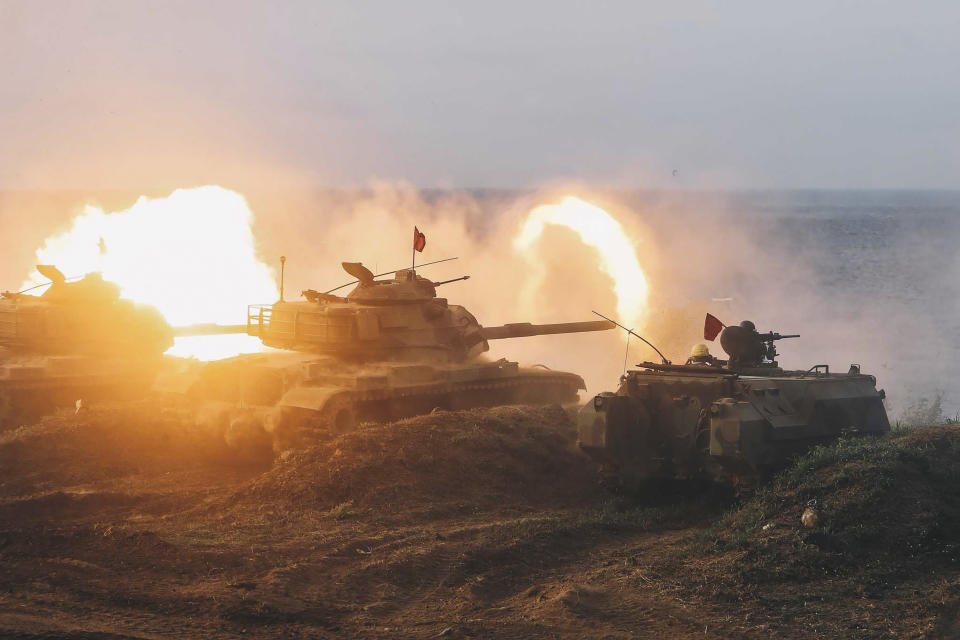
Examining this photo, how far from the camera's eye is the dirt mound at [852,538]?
10.2 meters

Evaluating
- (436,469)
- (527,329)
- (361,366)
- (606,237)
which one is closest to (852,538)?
(436,469)

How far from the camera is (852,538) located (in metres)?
11.3

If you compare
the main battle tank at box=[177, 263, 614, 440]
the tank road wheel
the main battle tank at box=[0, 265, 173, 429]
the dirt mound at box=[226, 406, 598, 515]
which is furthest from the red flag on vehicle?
the main battle tank at box=[0, 265, 173, 429]

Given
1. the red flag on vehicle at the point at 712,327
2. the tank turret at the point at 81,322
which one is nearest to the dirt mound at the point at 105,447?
the tank turret at the point at 81,322

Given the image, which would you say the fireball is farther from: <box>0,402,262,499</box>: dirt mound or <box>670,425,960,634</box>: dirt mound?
<box>670,425,960,634</box>: dirt mound

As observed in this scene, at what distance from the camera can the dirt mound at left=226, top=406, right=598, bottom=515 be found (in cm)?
1418

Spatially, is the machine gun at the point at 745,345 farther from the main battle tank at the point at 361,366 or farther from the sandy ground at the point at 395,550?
the main battle tank at the point at 361,366

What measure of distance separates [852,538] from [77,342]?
1481cm

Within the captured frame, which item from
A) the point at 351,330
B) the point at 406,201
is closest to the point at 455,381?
the point at 351,330

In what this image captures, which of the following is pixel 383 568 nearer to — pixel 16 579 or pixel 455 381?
pixel 16 579

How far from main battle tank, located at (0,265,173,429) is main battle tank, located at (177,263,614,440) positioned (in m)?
2.97

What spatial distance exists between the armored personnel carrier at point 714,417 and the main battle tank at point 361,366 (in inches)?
173

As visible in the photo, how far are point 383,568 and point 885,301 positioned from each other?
50835 millimetres

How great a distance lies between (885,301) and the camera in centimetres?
5744
